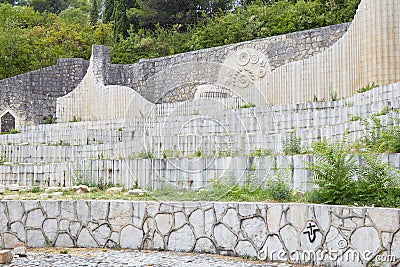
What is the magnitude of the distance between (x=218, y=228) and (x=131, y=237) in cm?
132

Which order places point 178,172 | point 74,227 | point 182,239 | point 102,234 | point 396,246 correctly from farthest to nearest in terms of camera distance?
point 178,172 < point 74,227 < point 102,234 < point 182,239 < point 396,246

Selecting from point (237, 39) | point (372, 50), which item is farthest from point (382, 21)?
point (237, 39)

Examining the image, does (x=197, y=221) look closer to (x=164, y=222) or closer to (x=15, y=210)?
(x=164, y=222)

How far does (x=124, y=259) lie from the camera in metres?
6.96

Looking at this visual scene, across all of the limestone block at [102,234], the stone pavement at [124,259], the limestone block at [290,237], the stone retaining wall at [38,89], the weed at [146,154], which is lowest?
the stone pavement at [124,259]

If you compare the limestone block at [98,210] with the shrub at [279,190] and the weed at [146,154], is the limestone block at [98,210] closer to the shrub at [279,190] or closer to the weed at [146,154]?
the weed at [146,154]

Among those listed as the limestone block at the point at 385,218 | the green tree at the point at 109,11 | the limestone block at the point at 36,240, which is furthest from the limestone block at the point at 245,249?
the green tree at the point at 109,11

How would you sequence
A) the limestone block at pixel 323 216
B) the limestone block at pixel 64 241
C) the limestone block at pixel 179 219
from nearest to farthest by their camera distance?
the limestone block at pixel 323 216, the limestone block at pixel 179 219, the limestone block at pixel 64 241

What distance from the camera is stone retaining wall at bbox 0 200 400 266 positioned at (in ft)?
19.1

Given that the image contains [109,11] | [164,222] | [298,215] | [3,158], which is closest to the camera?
[298,215]

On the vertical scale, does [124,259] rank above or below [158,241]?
below

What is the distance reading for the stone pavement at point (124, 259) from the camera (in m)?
6.60

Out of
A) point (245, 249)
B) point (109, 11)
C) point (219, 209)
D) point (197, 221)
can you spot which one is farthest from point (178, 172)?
point (109, 11)

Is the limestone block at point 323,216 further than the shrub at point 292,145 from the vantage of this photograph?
No
